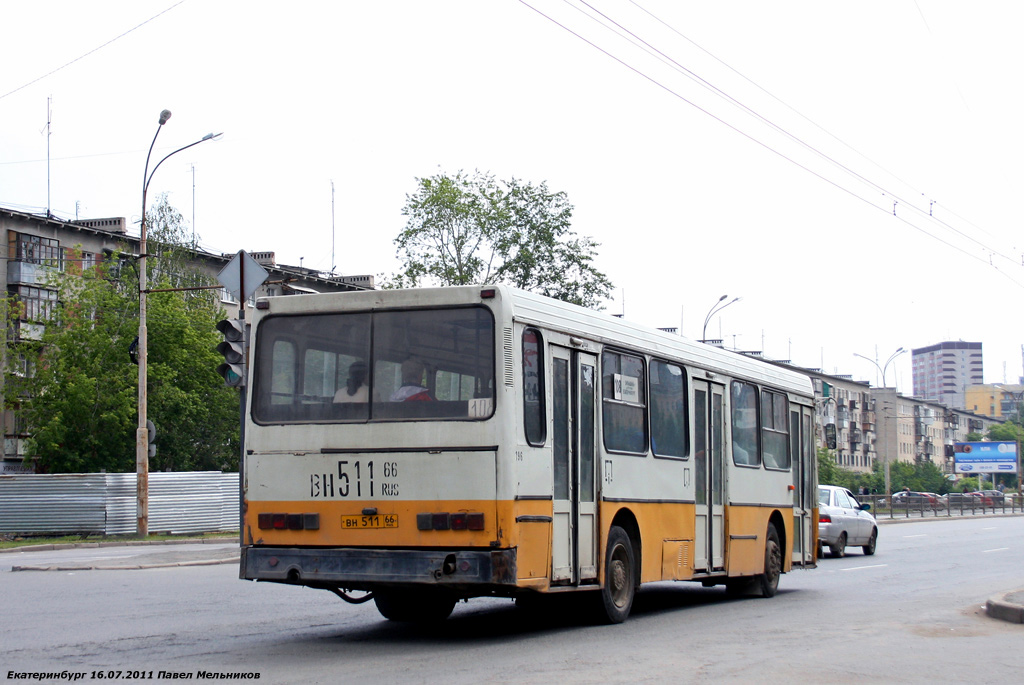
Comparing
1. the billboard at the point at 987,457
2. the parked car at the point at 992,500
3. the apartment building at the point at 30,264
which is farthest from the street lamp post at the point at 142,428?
the billboard at the point at 987,457

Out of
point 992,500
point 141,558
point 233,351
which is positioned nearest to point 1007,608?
point 233,351

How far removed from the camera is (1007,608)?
1256 centimetres

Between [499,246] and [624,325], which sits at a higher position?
[499,246]

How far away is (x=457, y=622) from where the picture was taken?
11.8 metres

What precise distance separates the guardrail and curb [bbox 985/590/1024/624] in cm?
4063

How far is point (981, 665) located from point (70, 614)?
28.8ft

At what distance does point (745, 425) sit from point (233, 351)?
6353 mm

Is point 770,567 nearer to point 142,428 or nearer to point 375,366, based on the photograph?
point 375,366

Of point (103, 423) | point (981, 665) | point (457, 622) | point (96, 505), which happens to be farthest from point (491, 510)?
point (103, 423)

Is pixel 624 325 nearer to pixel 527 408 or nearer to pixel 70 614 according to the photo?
pixel 527 408

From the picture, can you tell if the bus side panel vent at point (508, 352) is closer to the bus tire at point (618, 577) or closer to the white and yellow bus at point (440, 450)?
the white and yellow bus at point (440, 450)

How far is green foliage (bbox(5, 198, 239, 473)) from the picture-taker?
49688 mm

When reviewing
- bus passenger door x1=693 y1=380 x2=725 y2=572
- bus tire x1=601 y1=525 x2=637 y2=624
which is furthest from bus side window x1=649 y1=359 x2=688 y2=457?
bus tire x1=601 y1=525 x2=637 y2=624

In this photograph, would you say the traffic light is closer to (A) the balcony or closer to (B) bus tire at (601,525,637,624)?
(B) bus tire at (601,525,637,624)
